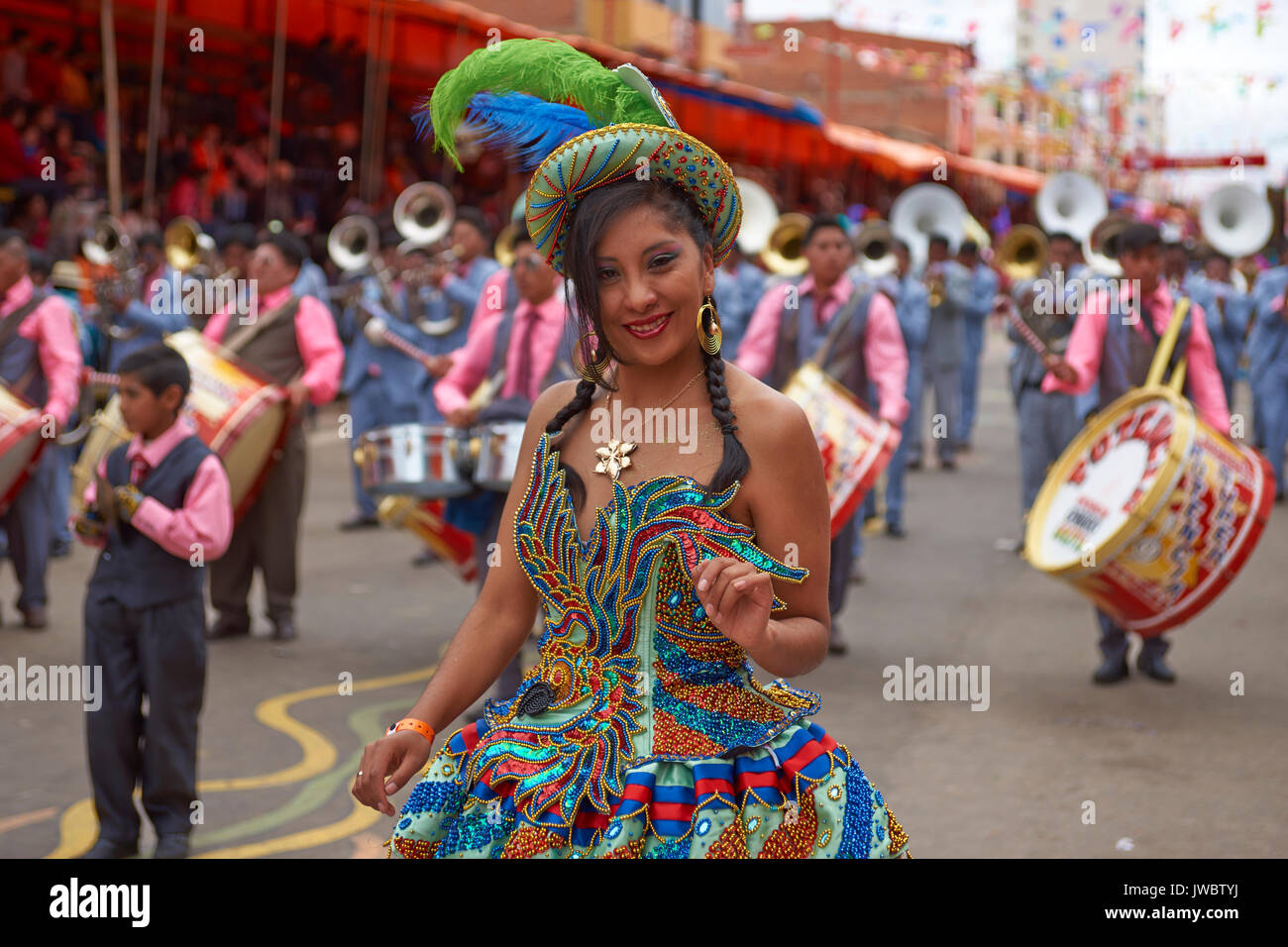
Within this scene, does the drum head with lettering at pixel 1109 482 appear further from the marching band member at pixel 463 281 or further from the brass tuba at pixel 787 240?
the brass tuba at pixel 787 240

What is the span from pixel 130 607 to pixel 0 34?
1155 centimetres

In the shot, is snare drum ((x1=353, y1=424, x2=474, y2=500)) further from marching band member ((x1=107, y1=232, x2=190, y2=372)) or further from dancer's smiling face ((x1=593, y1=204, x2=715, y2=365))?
marching band member ((x1=107, y1=232, x2=190, y2=372))

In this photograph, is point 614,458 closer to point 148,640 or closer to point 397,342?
point 148,640

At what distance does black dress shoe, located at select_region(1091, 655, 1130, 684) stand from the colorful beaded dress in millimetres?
4642

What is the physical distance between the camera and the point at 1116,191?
4753 centimetres

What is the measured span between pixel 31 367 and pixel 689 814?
258 inches

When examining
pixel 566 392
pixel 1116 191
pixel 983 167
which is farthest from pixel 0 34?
pixel 1116 191

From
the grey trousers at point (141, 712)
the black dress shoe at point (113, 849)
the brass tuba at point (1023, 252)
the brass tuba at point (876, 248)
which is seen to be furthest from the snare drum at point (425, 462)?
the brass tuba at point (1023, 252)

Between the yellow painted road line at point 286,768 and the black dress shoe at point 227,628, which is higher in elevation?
the black dress shoe at point 227,628

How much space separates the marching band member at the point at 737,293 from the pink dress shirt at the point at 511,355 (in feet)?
19.9

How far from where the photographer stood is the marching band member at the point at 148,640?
183 inches

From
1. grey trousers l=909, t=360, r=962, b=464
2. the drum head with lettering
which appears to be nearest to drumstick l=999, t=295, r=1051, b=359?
the drum head with lettering

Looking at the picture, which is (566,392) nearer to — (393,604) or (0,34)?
(393,604)
